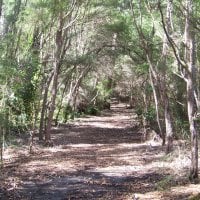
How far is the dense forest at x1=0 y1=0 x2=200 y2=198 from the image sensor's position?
13.8m

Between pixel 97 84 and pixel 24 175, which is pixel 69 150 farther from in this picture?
pixel 97 84

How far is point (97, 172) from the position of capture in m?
14.0

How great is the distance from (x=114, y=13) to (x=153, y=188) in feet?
46.5

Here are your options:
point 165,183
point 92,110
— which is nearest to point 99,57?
point 92,110

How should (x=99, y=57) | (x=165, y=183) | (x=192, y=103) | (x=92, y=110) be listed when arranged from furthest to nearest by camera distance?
1. (x=92, y=110)
2. (x=99, y=57)
3. (x=165, y=183)
4. (x=192, y=103)

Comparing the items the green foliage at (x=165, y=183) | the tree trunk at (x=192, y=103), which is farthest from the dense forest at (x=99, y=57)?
the green foliage at (x=165, y=183)

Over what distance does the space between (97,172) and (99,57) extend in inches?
523

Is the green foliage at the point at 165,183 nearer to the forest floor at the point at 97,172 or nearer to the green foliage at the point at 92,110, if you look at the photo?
the forest floor at the point at 97,172

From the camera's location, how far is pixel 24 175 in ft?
44.5

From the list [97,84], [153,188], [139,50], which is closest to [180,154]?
[153,188]

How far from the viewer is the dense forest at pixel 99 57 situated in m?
13.8

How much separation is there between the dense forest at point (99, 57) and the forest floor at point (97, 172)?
630 millimetres

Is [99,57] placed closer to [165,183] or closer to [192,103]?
[165,183]

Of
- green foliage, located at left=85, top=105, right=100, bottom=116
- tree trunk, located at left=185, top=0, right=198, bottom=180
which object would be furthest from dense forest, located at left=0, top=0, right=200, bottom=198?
green foliage, located at left=85, top=105, right=100, bottom=116
